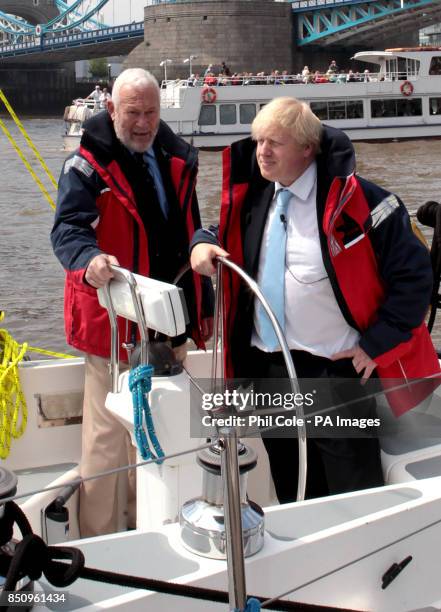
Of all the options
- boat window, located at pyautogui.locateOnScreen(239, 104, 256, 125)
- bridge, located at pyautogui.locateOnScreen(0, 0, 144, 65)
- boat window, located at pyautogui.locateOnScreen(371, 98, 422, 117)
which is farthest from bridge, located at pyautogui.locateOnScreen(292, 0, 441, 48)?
boat window, located at pyautogui.locateOnScreen(239, 104, 256, 125)

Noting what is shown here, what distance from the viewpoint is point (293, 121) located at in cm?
220

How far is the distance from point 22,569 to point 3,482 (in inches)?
7.4

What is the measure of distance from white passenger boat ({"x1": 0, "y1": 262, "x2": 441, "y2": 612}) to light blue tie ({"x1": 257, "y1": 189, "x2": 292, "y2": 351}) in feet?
0.95

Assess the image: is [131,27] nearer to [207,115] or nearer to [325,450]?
[207,115]

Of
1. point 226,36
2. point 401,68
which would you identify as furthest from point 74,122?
point 226,36

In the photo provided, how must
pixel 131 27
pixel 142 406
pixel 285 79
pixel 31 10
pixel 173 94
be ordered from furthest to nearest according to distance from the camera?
pixel 31 10 → pixel 131 27 → pixel 285 79 → pixel 173 94 → pixel 142 406

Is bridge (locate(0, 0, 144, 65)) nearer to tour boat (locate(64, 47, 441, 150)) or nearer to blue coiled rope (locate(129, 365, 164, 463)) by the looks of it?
tour boat (locate(64, 47, 441, 150))

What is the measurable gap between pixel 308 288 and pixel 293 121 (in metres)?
0.42

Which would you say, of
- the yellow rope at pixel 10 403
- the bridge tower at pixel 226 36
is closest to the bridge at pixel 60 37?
the bridge tower at pixel 226 36

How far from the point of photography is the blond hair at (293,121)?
2.20m

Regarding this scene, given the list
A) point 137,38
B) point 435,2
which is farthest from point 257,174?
point 137,38

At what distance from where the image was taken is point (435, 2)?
43.9 metres

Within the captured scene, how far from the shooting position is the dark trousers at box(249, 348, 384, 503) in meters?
2.34

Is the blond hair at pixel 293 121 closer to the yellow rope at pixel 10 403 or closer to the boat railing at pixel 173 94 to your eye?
the yellow rope at pixel 10 403
